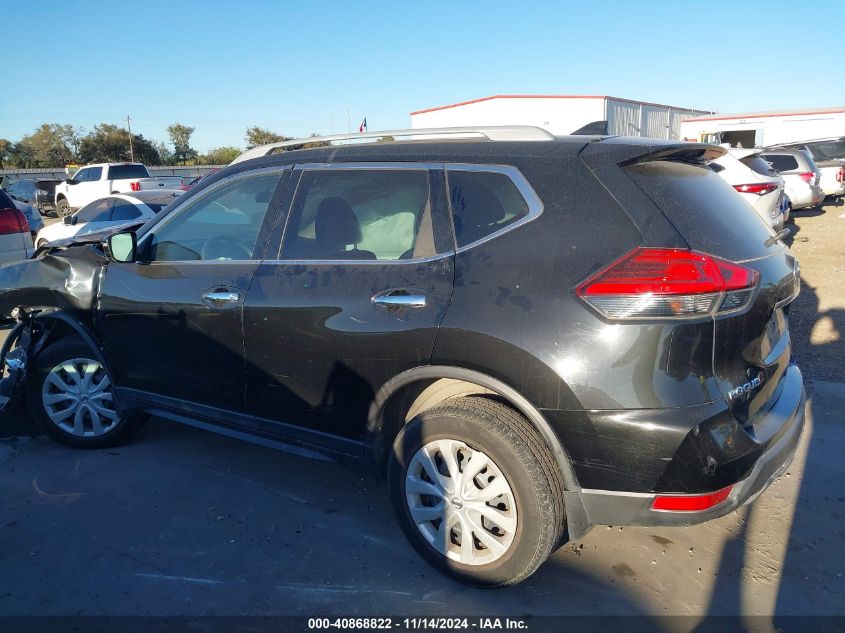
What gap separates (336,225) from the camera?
333 cm

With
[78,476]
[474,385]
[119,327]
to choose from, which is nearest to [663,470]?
[474,385]

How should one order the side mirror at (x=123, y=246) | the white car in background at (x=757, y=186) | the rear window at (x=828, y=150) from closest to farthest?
the side mirror at (x=123, y=246) < the white car in background at (x=757, y=186) < the rear window at (x=828, y=150)

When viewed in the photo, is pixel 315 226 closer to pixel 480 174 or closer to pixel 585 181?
pixel 480 174

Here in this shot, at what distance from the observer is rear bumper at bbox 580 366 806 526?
252cm

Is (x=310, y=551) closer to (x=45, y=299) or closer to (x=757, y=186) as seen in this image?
(x=45, y=299)

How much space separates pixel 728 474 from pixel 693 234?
90cm

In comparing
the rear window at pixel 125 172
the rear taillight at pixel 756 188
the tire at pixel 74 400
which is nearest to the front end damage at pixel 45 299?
the tire at pixel 74 400

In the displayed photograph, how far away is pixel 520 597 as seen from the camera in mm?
2863

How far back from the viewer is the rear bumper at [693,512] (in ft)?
8.26

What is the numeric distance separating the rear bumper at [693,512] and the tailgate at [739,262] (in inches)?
4.7

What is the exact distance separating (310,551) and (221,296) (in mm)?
1346

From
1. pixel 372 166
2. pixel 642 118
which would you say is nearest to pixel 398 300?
pixel 372 166

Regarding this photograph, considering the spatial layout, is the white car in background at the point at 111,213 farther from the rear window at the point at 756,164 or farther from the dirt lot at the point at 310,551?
the rear window at the point at 756,164

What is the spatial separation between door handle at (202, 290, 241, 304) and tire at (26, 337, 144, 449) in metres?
1.25
